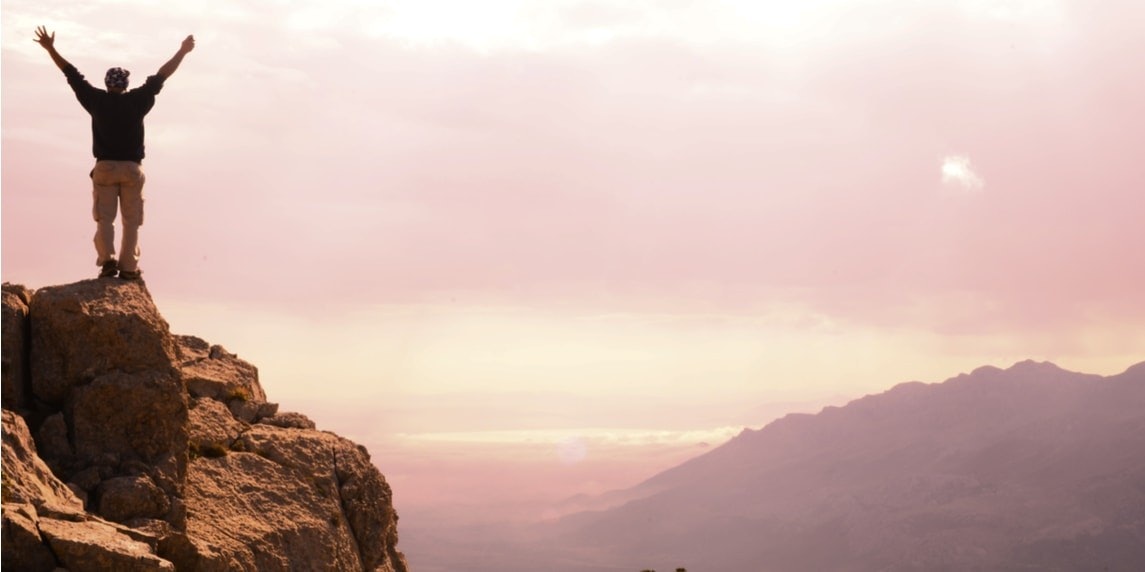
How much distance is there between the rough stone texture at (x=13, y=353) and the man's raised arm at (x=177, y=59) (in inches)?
251

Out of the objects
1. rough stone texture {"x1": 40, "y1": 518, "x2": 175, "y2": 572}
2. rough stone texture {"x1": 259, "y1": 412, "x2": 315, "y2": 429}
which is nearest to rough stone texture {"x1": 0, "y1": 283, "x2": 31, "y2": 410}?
rough stone texture {"x1": 40, "y1": 518, "x2": 175, "y2": 572}

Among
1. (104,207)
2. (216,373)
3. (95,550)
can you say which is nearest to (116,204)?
(104,207)

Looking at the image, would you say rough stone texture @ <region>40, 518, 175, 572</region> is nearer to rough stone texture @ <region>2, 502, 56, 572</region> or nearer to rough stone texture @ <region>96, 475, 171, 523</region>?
rough stone texture @ <region>2, 502, 56, 572</region>

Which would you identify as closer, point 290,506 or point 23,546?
point 23,546

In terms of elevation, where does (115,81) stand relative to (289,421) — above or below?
above

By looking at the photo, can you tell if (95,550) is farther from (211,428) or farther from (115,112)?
(115,112)

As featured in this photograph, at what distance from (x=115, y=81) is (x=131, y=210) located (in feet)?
10.1

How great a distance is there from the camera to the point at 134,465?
86.8 ft

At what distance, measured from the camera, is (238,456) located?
30328mm

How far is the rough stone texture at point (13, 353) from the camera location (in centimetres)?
2602

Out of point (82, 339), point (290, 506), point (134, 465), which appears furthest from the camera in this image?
point (290, 506)

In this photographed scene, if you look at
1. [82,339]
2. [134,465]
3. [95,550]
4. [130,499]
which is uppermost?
[82,339]

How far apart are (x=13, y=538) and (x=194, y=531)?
6257 mm

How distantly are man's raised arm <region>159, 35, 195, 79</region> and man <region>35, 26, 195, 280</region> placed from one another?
2 cm
